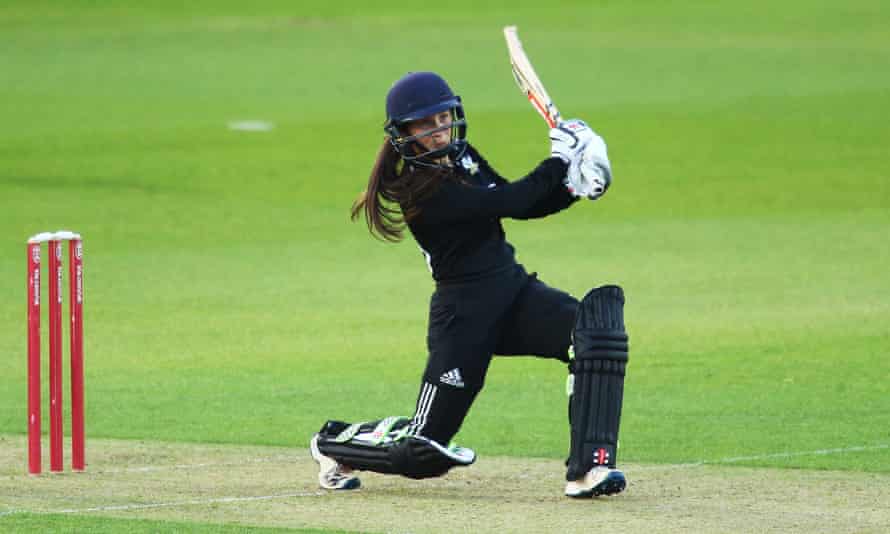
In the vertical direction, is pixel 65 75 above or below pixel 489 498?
above

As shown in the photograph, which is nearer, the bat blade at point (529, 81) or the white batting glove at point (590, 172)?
the white batting glove at point (590, 172)

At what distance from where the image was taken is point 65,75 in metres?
32.7

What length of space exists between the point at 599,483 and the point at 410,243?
11286mm

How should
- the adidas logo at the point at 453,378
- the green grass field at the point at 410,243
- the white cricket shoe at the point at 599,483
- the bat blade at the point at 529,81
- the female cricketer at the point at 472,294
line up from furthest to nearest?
the green grass field at the point at 410,243 < the bat blade at the point at 529,81 < the adidas logo at the point at 453,378 < the female cricketer at the point at 472,294 < the white cricket shoe at the point at 599,483

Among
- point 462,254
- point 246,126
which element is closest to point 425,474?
point 462,254

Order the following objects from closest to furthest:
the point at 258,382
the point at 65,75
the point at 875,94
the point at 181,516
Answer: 1. the point at 181,516
2. the point at 258,382
3. the point at 875,94
4. the point at 65,75

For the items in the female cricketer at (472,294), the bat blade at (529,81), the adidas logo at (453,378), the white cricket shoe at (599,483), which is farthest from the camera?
the bat blade at (529,81)

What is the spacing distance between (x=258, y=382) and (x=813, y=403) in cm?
313

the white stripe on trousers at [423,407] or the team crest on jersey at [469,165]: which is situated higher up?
the team crest on jersey at [469,165]

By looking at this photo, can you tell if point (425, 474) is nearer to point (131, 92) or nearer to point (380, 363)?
point (380, 363)

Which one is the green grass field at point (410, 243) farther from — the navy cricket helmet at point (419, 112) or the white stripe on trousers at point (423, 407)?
the navy cricket helmet at point (419, 112)

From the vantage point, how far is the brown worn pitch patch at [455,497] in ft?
20.5

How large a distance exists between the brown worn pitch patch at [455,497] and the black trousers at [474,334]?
0.34m

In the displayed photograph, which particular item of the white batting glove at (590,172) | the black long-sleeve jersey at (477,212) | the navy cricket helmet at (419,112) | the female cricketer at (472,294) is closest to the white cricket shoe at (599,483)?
the female cricketer at (472,294)
